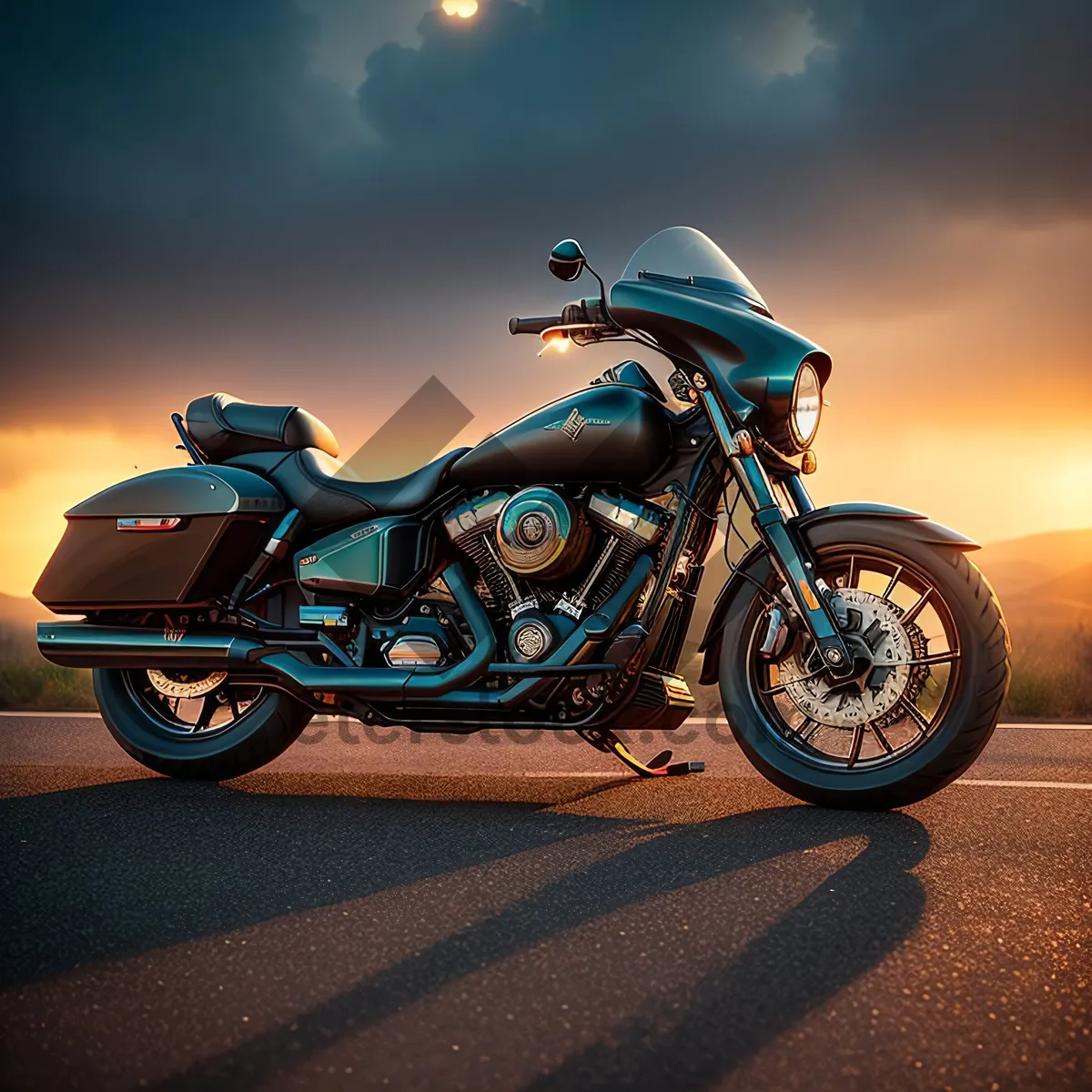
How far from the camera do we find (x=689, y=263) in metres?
4.29

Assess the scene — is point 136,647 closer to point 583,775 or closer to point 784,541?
point 583,775

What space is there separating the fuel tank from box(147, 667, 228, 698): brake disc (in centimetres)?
157

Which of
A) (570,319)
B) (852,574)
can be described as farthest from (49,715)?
(852,574)

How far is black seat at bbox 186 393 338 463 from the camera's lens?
4934 mm

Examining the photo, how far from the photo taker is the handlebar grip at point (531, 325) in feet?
14.4

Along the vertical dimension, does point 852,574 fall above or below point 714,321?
below

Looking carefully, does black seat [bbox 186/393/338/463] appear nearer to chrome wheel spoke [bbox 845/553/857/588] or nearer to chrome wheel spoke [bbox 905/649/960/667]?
chrome wheel spoke [bbox 845/553/857/588]

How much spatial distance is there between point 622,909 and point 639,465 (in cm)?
182

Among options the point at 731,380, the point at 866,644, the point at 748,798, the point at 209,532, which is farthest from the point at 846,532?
the point at 209,532

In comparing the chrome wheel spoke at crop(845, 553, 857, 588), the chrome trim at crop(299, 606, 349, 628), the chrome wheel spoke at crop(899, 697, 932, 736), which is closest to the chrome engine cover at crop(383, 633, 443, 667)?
the chrome trim at crop(299, 606, 349, 628)

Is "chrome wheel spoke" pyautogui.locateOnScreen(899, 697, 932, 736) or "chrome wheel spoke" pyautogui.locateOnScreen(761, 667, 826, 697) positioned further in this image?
"chrome wheel spoke" pyautogui.locateOnScreen(761, 667, 826, 697)

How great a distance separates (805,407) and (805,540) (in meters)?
0.52

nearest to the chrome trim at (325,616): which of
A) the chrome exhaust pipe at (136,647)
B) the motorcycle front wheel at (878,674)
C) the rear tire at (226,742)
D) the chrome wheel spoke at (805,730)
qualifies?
the chrome exhaust pipe at (136,647)

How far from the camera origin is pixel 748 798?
3.91 m
